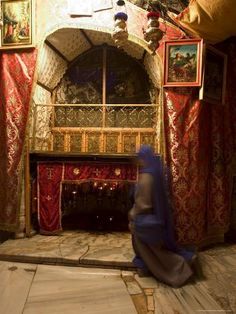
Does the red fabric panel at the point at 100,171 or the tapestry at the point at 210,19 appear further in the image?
the red fabric panel at the point at 100,171

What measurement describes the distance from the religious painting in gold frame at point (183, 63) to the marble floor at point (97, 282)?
114 inches

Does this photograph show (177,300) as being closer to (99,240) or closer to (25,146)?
(99,240)

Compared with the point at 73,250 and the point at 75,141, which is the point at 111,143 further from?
the point at 73,250

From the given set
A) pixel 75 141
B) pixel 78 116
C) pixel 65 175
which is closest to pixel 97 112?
pixel 78 116

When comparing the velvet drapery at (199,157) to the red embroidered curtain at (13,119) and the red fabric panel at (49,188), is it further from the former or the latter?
the red embroidered curtain at (13,119)

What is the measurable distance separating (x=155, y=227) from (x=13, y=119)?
3112 millimetres

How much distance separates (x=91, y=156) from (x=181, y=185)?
1.72m

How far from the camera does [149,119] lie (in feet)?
20.6

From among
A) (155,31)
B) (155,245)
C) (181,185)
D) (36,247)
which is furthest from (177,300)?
(155,31)

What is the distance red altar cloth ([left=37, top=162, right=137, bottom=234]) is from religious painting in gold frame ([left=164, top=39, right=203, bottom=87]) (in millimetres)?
1757

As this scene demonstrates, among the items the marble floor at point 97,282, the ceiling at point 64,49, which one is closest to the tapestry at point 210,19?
the ceiling at point 64,49

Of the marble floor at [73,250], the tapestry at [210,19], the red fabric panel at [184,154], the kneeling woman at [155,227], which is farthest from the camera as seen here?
the red fabric panel at [184,154]

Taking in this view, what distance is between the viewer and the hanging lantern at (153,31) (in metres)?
4.56

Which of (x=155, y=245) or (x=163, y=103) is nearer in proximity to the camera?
(x=155, y=245)
